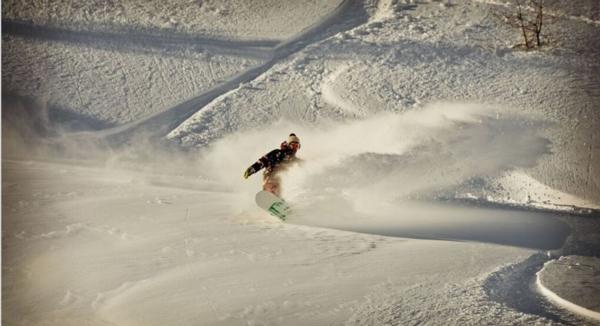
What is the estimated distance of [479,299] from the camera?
346 centimetres

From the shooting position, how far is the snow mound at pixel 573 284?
352cm

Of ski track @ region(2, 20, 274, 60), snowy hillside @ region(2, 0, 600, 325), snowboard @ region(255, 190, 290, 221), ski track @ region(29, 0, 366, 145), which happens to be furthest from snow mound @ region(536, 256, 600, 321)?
ski track @ region(2, 20, 274, 60)

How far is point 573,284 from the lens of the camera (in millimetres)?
3713

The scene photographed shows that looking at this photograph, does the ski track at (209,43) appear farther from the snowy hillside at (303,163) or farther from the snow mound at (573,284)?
the snow mound at (573,284)

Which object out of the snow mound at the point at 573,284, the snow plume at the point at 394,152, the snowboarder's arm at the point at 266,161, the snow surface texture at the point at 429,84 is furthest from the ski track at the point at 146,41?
the snow mound at the point at 573,284

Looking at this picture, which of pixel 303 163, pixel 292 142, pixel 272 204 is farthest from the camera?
pixel 303 163

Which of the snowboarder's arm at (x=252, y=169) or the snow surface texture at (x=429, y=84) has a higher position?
the snow surface texture at (x=429, y=84)

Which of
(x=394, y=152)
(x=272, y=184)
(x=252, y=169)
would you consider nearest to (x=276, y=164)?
(x=272, y=184)

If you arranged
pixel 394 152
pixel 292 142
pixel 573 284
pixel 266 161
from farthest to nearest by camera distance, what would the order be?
pixel 394 152
pixel 292 142
pixel 266 161
pixel 573 284

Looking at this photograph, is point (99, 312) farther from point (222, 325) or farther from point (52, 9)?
point (52, 9)

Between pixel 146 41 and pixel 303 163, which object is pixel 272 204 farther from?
pixel 146 41

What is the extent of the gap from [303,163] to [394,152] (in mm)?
851

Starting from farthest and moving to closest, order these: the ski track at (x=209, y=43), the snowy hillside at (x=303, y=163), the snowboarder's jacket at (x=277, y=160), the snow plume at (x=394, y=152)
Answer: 1. the ski track at (x=209, y=43)
2. the snow plume at (x=394, y=152)
3. the snowboarder's jacket at (x=277, y=160)
4. the snowy hillside at (x=303, y=163)

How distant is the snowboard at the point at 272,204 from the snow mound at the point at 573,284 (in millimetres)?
1647
